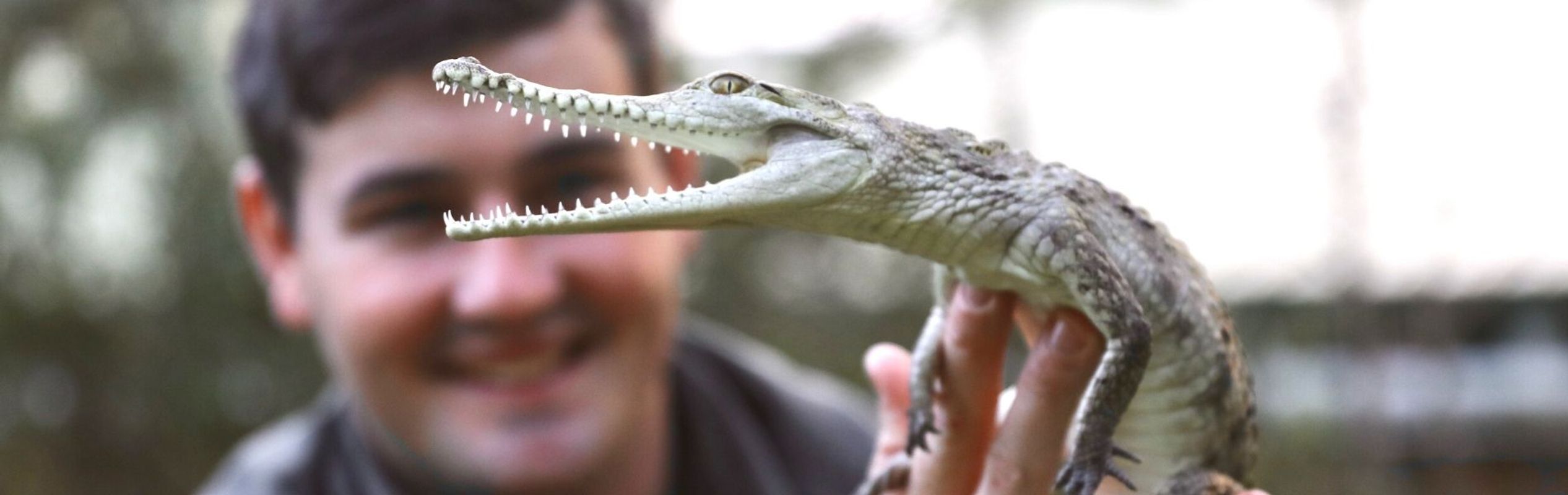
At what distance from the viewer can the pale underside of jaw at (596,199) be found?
1.15 m

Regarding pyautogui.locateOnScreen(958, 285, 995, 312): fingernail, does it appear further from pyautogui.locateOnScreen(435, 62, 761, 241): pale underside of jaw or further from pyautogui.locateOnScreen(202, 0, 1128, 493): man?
pyautogui.locateOnScreen(202, 0, 1128, 493): man

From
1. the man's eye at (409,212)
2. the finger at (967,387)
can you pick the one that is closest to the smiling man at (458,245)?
the man's eye at (409,212)

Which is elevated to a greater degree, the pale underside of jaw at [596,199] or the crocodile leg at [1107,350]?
the pale underside of jaw at [596,199]

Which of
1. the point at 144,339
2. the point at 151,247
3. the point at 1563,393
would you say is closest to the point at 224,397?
the point at 144,339

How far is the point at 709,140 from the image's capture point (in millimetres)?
1323

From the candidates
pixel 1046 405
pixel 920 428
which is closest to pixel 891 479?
pixel 920 428

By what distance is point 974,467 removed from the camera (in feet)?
4.91

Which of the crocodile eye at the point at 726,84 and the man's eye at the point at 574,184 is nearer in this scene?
the crocodile eye at the point at 726,84

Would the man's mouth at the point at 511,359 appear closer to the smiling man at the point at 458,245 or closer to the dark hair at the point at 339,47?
the smiling man at the point at 458,245

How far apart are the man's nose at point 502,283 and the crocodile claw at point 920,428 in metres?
0.93

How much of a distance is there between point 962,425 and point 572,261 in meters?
1.04

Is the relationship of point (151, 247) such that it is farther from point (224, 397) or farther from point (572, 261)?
point (572, 261)

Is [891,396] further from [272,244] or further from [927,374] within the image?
[272,244]

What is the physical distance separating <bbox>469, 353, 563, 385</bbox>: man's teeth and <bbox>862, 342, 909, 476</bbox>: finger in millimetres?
813
